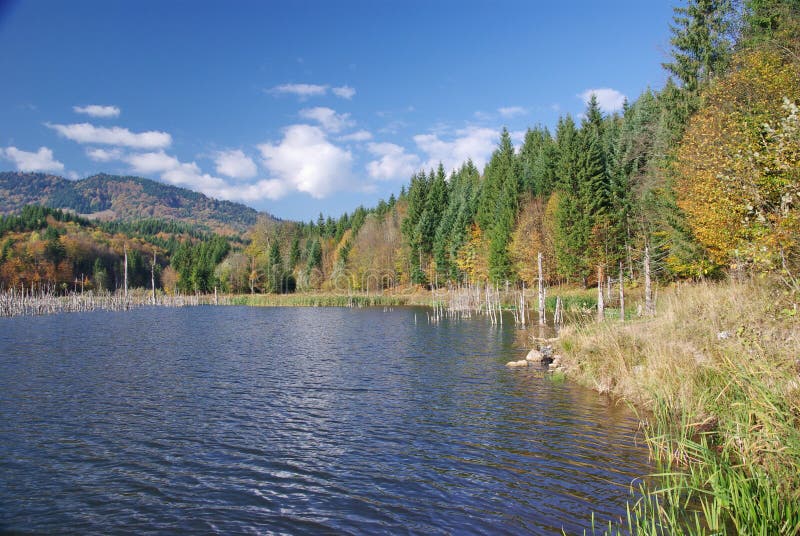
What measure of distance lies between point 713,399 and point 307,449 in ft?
29.7

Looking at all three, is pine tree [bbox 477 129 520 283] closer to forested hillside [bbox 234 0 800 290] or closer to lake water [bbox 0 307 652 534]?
forested hillside [bbox 234 0 800 290]

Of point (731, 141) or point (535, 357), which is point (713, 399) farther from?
point (535, 357)

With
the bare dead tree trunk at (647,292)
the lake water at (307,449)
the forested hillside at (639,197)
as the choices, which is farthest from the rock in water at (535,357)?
the forested hillside at (639,197)

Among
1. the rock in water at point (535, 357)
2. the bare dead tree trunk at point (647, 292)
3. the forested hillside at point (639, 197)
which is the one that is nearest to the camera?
the forested hillside at point (639, 197)

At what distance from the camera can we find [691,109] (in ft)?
98.5

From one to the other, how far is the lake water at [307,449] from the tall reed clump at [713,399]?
0.86m

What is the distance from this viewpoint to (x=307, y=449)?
37.6ft

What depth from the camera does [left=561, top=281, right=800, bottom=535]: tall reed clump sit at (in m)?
6.30

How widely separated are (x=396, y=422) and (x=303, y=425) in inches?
→ 102

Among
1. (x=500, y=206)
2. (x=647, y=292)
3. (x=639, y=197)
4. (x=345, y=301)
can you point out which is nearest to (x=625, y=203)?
(x=639, y=197)

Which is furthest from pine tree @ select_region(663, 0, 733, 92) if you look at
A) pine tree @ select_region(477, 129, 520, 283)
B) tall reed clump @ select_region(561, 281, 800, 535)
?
pine tree @ select_region(477, 129, 520, 283)

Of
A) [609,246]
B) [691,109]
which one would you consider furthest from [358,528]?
[609,246]

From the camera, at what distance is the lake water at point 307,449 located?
8.07 metres

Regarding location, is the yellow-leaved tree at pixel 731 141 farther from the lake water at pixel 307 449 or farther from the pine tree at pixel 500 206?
the pine tree at pixel 500 206
